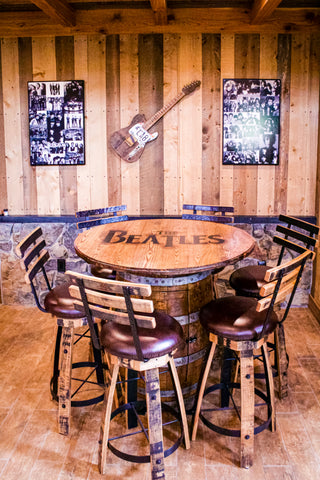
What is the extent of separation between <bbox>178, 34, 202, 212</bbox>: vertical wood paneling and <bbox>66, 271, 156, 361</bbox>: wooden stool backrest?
104 inches

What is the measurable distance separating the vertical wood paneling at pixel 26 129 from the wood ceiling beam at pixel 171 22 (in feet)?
0.62

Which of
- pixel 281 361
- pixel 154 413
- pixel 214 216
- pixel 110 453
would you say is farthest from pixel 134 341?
pixel 214 216

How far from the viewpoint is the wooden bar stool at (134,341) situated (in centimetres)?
192

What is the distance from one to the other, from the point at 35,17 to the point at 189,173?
2.11 meters

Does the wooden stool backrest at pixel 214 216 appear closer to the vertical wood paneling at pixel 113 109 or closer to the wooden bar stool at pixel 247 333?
the vertical wood paneling at pixel 113 109

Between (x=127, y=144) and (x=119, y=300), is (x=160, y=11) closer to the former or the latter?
(x=127, y=144)

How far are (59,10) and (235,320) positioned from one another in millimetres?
3110

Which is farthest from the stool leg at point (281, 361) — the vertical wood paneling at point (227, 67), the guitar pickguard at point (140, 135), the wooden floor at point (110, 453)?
the guitar pickguard at point (140, 135)

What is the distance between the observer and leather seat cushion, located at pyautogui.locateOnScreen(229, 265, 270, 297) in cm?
291

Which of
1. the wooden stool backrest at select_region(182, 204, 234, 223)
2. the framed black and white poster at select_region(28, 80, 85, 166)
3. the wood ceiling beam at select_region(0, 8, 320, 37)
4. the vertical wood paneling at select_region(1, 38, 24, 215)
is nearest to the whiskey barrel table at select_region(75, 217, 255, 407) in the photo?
the wooden stool backrest at select_region(182, 204, 234, 223)

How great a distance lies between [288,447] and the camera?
2439 millimetres

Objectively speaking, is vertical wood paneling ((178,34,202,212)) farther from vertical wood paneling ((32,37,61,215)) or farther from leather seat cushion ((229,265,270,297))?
leather seat cushion ((229,265,270,297))

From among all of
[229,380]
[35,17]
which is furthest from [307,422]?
[35,17]

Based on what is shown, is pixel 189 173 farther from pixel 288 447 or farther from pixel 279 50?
pixel 288 447
